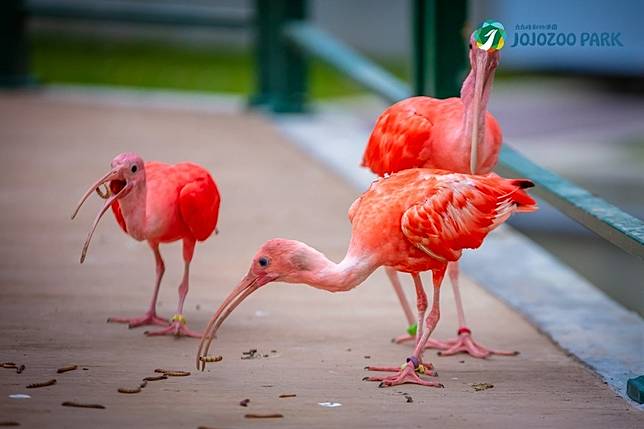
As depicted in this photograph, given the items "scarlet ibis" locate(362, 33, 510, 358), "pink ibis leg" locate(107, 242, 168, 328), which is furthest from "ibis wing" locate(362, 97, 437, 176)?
"pink ibis leg" locate(107, 242, 168, 328)

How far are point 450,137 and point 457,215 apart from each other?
2.25 feet

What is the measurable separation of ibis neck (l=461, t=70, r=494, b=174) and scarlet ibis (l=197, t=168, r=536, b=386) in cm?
27

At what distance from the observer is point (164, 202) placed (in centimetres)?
653

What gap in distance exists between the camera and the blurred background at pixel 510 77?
14.8m

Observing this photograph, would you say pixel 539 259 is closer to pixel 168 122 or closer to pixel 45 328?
pixel 45 328

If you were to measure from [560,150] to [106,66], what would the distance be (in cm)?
825

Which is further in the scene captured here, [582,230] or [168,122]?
[582,230]

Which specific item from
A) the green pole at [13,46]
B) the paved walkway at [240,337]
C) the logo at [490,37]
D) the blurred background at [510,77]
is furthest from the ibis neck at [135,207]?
the green pole at [13,46]

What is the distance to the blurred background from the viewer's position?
48.5ft

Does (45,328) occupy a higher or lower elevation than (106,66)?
lower

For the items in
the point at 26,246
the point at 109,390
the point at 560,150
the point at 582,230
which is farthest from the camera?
the point at 560,150

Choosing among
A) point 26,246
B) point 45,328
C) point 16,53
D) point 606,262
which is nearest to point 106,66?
point 16,53

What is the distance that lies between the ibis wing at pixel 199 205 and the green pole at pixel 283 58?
24.9 ft

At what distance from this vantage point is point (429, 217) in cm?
591
